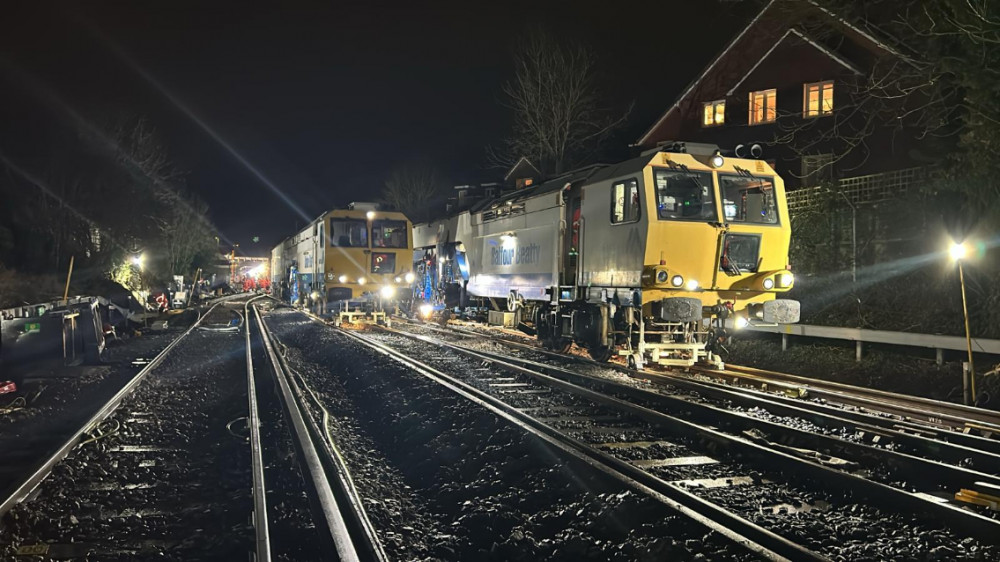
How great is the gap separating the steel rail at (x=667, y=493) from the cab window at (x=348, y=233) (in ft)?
49.5

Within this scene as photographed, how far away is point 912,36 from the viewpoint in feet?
36.8

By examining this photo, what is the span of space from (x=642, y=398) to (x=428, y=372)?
155 inches

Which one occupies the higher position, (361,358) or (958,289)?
(958,289)

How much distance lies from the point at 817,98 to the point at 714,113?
4300 millimetres

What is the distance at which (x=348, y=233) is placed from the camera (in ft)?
74.7

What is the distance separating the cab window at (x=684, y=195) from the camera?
10516 mm

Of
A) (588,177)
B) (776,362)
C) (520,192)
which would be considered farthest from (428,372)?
(776,362)

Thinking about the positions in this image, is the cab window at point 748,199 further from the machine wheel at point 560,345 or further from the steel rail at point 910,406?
the machine wheel at point 560,345

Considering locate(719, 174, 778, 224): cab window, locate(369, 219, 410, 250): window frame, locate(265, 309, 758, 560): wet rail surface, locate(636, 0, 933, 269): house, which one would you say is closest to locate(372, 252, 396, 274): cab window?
locate(369, 219, 410, 250): window frame

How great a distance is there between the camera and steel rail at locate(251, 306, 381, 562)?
414 centimetres

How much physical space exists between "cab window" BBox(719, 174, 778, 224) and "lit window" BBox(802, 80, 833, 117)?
47.9 ft

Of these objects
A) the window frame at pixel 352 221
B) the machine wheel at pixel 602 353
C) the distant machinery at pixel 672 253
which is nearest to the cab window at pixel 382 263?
the window frame at pixel 352 221

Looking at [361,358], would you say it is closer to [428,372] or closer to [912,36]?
[428,372]

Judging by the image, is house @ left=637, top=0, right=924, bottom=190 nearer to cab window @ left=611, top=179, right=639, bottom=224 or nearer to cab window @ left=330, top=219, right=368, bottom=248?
cab window @ left=330, top=219, right=368, bottom=248
